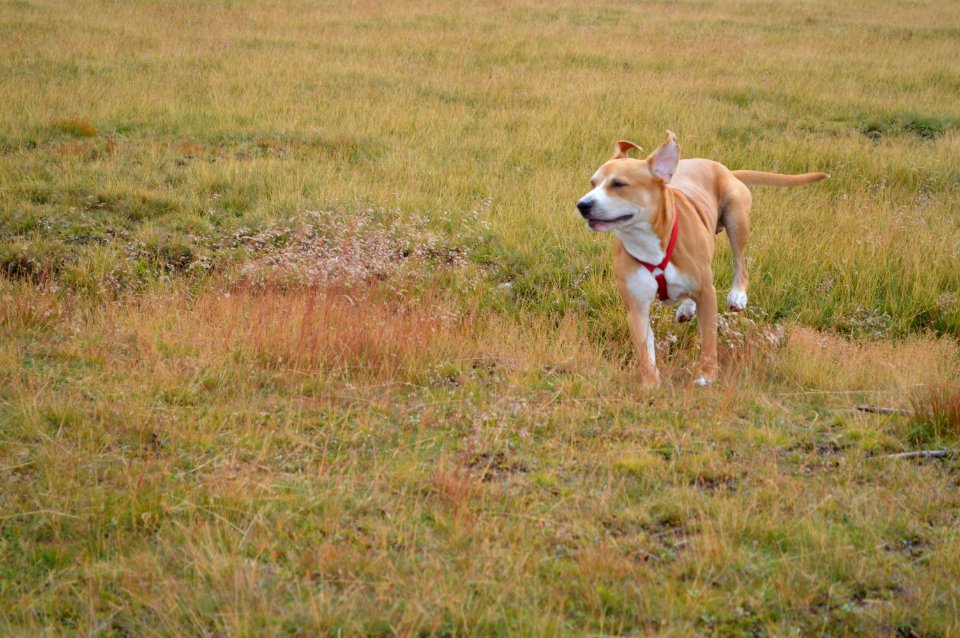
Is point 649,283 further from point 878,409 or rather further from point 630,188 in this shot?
point 878,409

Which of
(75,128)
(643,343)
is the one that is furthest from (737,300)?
(75,128)

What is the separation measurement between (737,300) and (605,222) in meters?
1.75

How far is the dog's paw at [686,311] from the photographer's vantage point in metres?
7.16

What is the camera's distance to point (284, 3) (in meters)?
21.4

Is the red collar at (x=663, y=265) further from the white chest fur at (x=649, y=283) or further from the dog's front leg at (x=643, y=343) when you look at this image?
the dog's front leg at (x=643, y=343)

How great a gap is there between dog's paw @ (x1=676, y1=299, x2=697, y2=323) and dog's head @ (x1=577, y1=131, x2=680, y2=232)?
1.27 metres

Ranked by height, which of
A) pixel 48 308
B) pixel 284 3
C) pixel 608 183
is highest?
pixel 284 3

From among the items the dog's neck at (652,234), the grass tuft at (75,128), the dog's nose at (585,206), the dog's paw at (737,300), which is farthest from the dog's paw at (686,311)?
the grass tuft at (75,128)

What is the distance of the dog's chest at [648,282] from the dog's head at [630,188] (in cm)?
40

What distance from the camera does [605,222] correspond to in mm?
5996

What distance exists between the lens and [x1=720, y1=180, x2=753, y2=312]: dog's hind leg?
7.23 meters

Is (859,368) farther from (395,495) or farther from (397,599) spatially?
(397,599)

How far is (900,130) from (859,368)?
762 cm

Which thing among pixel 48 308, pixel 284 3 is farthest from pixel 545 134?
pixel 284 3
